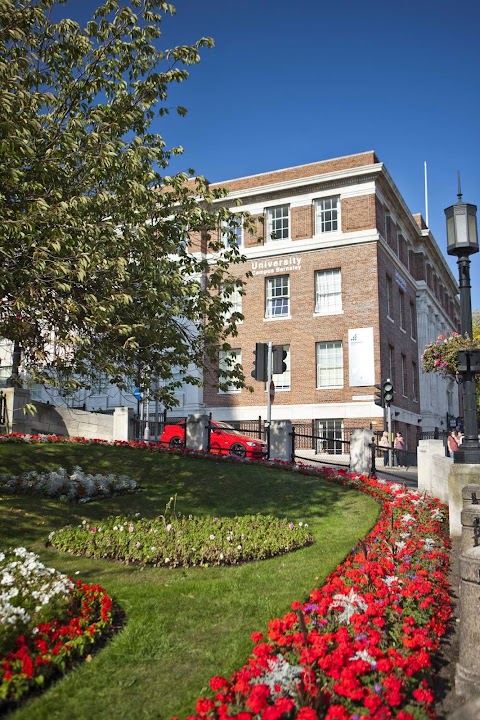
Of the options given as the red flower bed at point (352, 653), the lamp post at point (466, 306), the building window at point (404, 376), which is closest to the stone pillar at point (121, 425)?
the lamp post at point (466, 306)

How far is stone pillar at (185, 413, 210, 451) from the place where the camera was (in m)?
18.7

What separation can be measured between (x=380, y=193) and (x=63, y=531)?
30.8 meters


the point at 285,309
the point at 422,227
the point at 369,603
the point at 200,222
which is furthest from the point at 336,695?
the point at 422,227

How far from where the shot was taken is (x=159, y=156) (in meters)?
12.3

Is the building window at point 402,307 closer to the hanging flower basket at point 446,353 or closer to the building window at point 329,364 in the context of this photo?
the building window at point 329,364

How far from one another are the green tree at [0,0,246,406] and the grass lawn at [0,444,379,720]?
87.1 inches

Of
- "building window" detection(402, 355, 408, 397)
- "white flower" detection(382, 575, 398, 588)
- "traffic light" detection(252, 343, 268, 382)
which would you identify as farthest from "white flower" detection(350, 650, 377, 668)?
"building window" detection(402, 355, 408, 397)

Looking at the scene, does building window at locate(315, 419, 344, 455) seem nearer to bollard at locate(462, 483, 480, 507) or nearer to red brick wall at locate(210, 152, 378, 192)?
red brick wall at locate(210, 152, 378, 192)

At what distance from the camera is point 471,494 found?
7.98 m

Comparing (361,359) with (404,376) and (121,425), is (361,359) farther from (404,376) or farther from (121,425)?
(121,425)

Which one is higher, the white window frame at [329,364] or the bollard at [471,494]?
the white window frame at [329,364]

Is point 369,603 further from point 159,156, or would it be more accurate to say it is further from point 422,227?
point 422,227

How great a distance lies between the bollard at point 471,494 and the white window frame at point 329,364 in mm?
24540

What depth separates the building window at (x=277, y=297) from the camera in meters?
35.0
